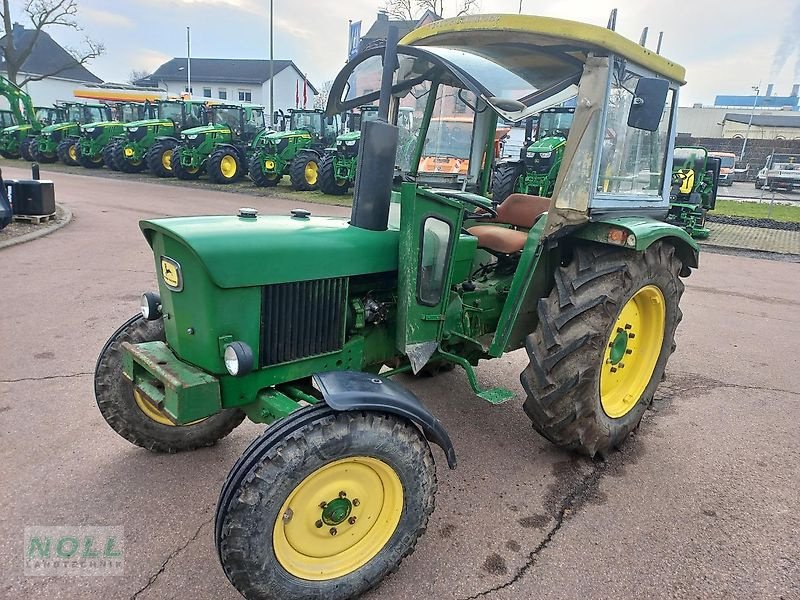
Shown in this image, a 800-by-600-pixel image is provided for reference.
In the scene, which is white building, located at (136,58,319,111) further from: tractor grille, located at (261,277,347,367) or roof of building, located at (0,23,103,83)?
tractor grille, located at (261,277,347,367)

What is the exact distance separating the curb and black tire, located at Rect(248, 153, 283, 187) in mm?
6469

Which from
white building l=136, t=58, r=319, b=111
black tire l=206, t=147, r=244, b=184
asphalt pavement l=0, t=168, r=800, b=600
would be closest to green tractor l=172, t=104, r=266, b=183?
black tire l=206, t=147, r=244, b=184

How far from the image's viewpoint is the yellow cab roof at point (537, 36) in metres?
2.60

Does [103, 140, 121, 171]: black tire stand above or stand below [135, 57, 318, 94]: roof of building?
below

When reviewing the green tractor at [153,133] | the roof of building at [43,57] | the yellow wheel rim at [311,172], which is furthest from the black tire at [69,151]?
the roof of building at [43,57]

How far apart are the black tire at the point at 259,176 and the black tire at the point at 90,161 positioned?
7.09m

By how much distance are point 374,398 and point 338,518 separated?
479 mm

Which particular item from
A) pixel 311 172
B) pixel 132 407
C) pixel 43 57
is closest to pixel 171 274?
pixel 132 407

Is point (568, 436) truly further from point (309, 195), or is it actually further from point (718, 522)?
point (309, 195)

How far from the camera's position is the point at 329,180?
1526cm

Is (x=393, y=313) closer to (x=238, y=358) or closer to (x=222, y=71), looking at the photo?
(x=238, y=358)

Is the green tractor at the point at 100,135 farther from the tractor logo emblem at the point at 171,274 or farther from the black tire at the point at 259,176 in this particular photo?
the tractor logo emblem at the point at 171,274

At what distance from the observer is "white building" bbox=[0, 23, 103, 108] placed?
1870 inches

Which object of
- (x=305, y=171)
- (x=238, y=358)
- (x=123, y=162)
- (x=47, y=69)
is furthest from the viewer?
(x=47, y=69)
